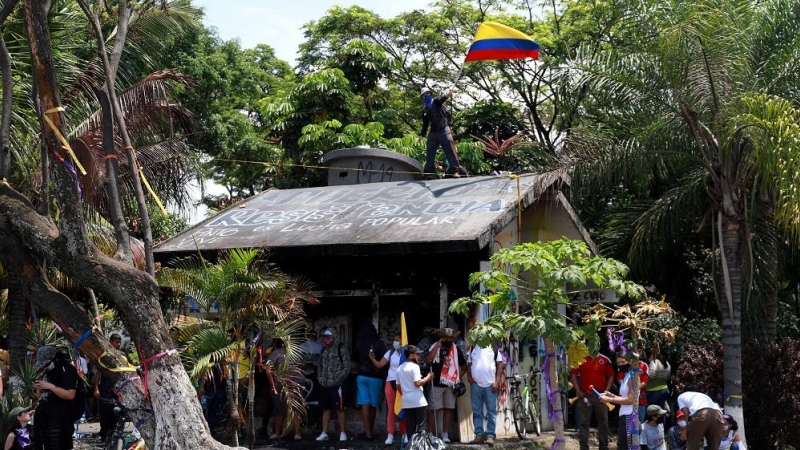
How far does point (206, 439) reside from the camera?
10.7 metres

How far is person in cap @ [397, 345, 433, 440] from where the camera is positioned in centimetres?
1362

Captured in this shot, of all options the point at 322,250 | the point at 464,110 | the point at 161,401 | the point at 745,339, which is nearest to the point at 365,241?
the point at 322,250

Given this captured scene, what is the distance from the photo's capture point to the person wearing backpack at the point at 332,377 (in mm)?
15148

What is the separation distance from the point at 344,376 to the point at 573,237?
5722mm

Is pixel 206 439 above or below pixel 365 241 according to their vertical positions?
below

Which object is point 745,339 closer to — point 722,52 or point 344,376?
point 722,52

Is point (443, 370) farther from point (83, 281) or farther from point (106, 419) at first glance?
point (83, 281)

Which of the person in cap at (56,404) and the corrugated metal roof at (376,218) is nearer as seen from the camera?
the person in cap at (56,404)

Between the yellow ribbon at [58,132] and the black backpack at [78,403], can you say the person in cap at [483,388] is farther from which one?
the yellow ribbon at [58,132]

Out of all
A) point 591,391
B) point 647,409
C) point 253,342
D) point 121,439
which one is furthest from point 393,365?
point 121,439

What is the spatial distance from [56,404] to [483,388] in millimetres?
5767

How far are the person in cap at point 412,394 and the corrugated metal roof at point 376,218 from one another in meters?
1.76

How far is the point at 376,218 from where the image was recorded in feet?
53.5

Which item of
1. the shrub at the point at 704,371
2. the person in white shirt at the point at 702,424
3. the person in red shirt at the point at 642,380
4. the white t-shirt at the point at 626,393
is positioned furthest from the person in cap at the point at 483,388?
the shrub at the point at 704,371
